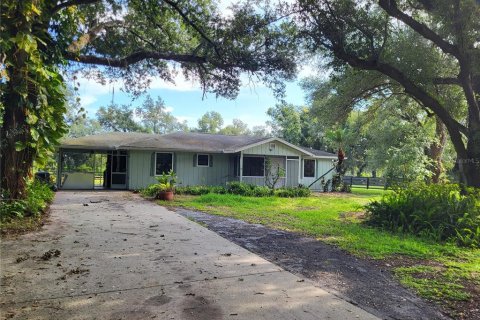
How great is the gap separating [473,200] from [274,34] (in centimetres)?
695

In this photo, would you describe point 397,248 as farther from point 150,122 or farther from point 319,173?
point 150,122

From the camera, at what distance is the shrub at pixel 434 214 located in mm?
7414

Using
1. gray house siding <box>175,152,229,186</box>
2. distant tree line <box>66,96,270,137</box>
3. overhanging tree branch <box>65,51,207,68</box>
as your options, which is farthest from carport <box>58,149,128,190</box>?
distant tree line <box>66,96,270,137</box>

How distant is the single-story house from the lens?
695 inches

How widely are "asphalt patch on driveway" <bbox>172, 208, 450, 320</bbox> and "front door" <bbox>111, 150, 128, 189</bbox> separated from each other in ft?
40.0

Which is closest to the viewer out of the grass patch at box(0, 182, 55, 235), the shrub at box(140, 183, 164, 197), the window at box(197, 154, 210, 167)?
Result: the grass patch at box(0, 182, 55, 235)

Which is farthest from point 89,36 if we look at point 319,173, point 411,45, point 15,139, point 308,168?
point 319,173

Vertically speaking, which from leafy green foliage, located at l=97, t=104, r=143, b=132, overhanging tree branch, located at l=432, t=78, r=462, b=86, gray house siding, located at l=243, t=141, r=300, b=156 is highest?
leafy green foliage, located at l=97, t=104, r=143, b=132

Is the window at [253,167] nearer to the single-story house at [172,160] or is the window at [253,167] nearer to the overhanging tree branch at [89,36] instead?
the single-story house at [172,160]

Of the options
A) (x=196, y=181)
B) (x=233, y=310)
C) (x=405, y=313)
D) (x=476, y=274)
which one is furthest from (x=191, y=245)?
(x=196, y=181)

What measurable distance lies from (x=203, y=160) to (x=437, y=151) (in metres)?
15.9

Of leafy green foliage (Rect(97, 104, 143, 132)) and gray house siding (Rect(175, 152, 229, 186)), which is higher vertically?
leafy green foliage (Rect(97, 104, 143, 132))

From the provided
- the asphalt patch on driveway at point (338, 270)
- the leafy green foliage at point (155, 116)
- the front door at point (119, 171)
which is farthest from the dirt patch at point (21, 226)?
the leafy green foliage at point (155, 116)

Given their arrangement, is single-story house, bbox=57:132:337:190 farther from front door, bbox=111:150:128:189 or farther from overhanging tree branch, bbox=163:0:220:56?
overhanging tree branch, bbox=163:0:220:56
